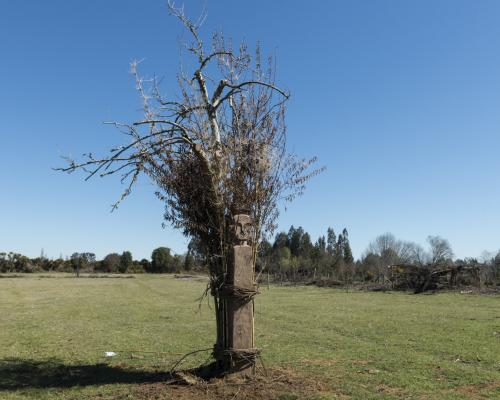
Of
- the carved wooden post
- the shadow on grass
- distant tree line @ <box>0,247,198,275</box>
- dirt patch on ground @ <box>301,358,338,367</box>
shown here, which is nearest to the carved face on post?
the carved wooden post

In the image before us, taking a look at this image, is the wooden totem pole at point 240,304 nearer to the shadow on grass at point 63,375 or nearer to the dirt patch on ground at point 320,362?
the shadow on grass at point 63,375

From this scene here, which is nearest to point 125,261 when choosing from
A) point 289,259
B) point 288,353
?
point 289,259

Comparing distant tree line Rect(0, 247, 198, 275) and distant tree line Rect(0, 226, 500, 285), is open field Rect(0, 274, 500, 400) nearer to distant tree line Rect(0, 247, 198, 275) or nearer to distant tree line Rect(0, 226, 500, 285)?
distant tree line Rect(0, 226, 500, 285)

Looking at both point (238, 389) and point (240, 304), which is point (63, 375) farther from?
point (240, 304)

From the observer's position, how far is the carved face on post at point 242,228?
287 inches

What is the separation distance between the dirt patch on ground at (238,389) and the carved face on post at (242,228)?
2111mm

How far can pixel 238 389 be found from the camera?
6672 mm

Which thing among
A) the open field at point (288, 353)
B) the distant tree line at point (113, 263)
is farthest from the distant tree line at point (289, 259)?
the open field at point (288, 353)

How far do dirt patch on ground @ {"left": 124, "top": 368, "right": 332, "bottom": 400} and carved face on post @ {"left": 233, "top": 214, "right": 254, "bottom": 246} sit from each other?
2111 mm

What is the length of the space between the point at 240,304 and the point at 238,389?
123cm

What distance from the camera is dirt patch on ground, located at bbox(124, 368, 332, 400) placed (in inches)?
257

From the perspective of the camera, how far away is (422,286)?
3712 cm

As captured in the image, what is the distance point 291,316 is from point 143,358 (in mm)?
9413

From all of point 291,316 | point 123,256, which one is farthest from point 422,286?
point 123,256
